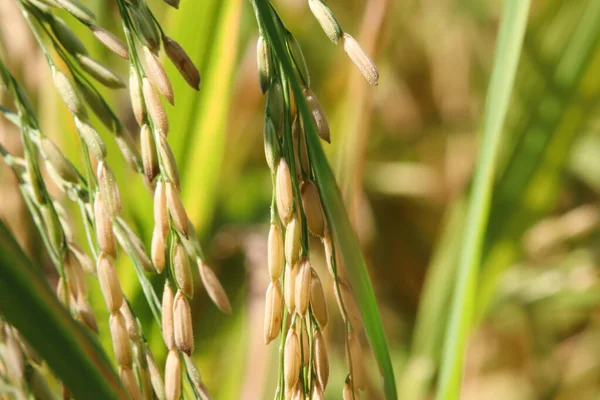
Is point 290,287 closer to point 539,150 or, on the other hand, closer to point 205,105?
point 205,105

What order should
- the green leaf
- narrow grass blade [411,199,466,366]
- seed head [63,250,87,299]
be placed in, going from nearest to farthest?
seed head [63,250,87,299] → the green leaf → narrow grass blade [411,199,466,366]

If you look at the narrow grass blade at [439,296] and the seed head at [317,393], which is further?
the narrow grass blade at [439,296]

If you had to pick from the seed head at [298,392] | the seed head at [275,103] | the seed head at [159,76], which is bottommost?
the seed head at [298,392]

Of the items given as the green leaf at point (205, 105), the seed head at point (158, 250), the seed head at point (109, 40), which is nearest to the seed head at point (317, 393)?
the seed head at point (158, 250)

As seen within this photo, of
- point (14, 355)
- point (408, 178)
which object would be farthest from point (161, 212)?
point (408, 178)

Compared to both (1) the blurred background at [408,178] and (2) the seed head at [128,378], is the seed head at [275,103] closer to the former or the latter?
(2) the seed head at [128,378]

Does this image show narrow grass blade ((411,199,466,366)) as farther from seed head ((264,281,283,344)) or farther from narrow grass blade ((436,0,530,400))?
seed head ((264,281,283,344))

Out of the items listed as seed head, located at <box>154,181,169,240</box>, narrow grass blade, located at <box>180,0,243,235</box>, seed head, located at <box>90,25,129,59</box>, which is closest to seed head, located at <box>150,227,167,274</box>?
seed head, located at <box>154,181,169,240</box>
